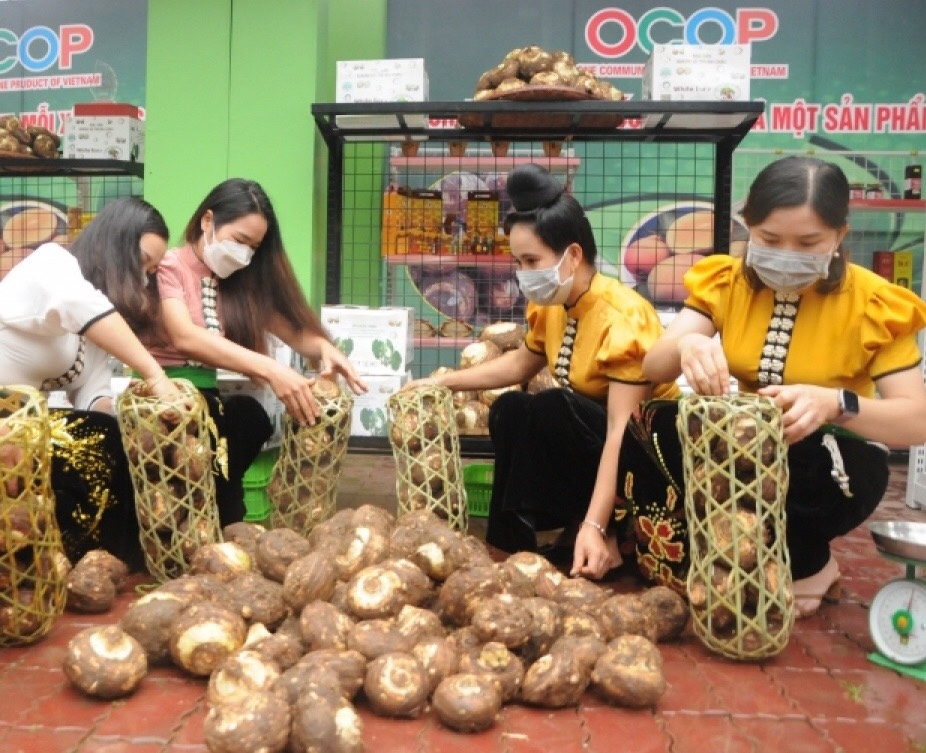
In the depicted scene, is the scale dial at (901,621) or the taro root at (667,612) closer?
the scale dial at (901,621)

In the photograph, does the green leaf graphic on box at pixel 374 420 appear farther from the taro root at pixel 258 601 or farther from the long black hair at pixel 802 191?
the long black hair at pixel 802 191

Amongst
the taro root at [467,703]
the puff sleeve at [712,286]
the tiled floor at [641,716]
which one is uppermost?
the puff sleeve at [712,286]

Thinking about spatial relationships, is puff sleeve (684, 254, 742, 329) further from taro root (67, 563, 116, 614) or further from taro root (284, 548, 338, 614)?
taro root (67, 563, 116, 614)

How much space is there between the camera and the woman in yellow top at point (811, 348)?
215 centimetres

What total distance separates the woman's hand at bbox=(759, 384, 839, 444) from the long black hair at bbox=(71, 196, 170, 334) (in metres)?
1.87

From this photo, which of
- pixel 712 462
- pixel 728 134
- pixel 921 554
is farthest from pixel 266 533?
pixel 728 134

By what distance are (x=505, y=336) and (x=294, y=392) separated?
136 cm

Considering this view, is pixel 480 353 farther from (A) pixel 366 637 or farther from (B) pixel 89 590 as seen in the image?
(A) pixel 366 637

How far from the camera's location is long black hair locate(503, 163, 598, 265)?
2.73 metres

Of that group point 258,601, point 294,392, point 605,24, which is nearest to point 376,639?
point 258,601

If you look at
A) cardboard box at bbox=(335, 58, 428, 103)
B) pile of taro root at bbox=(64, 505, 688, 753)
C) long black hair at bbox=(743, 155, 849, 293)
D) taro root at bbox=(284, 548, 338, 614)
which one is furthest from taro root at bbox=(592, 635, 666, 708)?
cardboard box at bbox=(335, 58, 428, 103)

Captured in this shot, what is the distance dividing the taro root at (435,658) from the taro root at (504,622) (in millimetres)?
83

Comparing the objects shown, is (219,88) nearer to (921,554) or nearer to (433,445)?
(433,445)

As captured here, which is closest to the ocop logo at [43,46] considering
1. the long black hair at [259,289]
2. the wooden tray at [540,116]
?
the wooden tray at [540,116]
